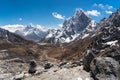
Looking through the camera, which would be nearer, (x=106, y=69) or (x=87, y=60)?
(x=106, y=69)

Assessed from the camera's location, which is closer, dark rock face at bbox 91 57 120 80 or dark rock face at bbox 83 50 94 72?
dark rock face at bbox 91 57 120 80

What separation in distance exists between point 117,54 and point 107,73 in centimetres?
477

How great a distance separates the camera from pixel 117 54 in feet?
96.4

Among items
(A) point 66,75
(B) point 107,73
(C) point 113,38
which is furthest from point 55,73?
(C) point 113,38

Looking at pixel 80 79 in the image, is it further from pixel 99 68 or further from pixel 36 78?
pixel 36 78

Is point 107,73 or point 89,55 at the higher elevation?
point 89,55

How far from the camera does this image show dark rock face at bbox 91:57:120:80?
82.2ft

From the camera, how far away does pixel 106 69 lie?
2559cm

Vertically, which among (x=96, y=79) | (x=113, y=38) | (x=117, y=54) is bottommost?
(x=96, y=79)

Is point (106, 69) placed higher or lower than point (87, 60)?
lower

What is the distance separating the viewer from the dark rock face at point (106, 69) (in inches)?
987

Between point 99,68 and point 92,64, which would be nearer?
point 99,68

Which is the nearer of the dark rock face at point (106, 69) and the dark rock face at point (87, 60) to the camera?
the dark rock face at point (106, 69)

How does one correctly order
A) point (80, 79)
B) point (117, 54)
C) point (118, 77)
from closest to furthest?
point (118, 77)
point (80, 79)
point (117, 54)
